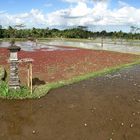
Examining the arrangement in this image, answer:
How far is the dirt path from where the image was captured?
396 inches

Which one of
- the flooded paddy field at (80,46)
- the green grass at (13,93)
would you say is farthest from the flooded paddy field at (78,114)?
the flooded paddy field at (80,46)

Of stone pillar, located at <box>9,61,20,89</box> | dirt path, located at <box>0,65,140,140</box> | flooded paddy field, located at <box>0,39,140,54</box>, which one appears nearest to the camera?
dirt path, located at <box>0,65,140,140</box>

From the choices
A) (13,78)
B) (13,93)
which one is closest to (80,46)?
(13,78)

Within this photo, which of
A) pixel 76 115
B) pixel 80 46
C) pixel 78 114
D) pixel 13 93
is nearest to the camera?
pixel 76 115

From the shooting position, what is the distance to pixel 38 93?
15047mm

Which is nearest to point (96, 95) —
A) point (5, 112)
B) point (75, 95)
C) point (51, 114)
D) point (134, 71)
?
point (75, 95)

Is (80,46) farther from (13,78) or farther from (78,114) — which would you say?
(78,114)

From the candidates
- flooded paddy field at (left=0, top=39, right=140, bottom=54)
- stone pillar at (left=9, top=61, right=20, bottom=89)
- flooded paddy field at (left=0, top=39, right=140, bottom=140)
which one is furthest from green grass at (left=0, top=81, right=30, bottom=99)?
flooded paddy field at (left=0, top=39, right=140, bottom=54)

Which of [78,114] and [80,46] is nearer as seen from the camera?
[78,114]

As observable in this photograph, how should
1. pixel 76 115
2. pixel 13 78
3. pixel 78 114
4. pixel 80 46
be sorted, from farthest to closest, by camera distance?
pixel 80 46 < pixel 13 78 < pixel 78 114 < pixel 76 115

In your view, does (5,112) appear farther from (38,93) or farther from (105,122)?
(105,122)

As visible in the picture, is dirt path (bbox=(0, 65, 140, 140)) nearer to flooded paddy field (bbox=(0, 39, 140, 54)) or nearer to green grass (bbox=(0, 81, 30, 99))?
green grass (bbox=(0, 81, 30, 99))

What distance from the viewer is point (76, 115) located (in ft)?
39.6

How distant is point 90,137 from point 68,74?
1270 centimetres
